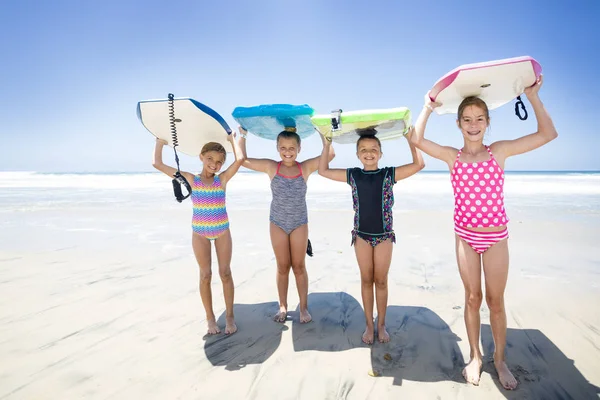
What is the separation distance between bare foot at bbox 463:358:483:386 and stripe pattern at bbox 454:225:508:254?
108cm

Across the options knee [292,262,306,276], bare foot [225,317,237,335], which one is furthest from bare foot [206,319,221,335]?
knee [292,262,306,276]

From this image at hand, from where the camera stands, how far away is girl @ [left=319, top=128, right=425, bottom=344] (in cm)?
359

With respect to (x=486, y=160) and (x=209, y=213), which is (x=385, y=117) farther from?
(x=209, y=213)

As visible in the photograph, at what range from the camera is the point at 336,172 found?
3.94 meters

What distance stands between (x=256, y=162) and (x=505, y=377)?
365cm

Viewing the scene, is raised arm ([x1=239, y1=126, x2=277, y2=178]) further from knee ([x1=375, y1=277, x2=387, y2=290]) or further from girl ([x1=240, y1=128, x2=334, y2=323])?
knee ([x1=375, y1=277, x2=387, y2=290])

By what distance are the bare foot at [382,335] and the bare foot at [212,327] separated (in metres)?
2.00

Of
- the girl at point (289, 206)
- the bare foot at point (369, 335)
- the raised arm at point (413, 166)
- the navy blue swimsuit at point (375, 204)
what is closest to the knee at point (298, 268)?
the girl at point (289, 206)

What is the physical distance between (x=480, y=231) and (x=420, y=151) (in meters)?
1.13

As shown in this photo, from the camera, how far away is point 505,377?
2908 mm

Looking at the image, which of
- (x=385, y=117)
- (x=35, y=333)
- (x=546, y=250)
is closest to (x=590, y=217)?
(x=546, y=250)

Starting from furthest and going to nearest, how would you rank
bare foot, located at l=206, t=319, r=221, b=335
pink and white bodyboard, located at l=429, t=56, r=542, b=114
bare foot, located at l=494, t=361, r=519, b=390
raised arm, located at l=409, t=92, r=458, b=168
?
bare foot, located at l=206, t=319, r=221, b=335 < raised arm, located at l=409, t=92, r=458, b=168 < bare foot, located at l=494, t=361, r=519, b=390 < pink and white bodyboard, located at l=429, t=56, r=542, b=114

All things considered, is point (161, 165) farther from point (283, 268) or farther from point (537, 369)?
point (537, 369)

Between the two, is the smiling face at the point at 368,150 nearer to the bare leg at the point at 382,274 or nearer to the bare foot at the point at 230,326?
the bare leg at the point at 382,274
